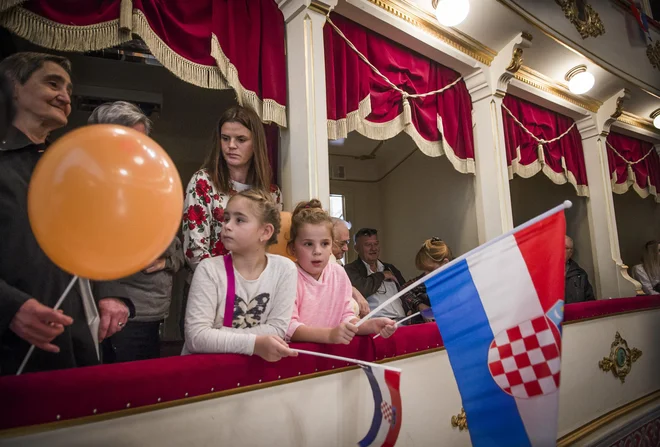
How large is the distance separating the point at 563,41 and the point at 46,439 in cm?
441

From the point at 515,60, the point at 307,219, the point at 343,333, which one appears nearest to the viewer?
the point at 343,333

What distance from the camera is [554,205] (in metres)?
5.45

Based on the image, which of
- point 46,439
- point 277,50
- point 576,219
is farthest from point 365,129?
point 576,219

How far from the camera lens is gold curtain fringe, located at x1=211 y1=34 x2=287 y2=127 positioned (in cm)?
209

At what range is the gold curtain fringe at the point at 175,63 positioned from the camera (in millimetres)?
1863

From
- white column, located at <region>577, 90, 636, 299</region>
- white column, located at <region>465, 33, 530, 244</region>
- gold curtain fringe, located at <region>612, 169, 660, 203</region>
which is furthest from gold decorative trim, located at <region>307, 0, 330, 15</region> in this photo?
gold curtain fringe, located at <region>612, 169, 660, 203</region>

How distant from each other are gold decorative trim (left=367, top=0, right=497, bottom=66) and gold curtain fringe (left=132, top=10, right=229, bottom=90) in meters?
1.22

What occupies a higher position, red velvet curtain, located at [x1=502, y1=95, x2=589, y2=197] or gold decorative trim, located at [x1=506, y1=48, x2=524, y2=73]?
gold decorative trim, located at [x1=506, y1=48, x2=524, y2=73]

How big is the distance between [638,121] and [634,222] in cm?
177

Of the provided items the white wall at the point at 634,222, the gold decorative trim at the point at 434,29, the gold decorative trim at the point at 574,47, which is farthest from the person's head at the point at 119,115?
the white wall at the point at 634,222

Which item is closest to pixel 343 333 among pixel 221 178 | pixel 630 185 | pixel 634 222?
pixel 221 178

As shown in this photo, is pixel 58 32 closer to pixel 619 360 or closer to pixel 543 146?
pixel 619 360

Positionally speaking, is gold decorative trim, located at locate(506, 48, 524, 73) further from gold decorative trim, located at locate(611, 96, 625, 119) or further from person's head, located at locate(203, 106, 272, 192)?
person's head, located at locate(203, 106, 272, 192)

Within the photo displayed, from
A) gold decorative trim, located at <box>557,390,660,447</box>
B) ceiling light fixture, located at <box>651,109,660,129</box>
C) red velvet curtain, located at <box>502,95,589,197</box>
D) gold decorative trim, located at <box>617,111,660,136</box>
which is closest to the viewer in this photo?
gold decorative trim, located at <box>557,390,660,447</box>
